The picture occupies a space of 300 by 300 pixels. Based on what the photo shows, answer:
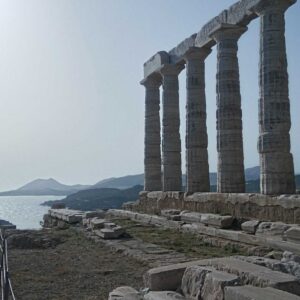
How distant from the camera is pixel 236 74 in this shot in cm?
2295

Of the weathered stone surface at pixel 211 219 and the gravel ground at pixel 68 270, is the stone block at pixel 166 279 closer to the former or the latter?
the gravel ground at pixel 68 270

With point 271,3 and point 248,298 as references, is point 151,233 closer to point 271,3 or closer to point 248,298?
point 271,3

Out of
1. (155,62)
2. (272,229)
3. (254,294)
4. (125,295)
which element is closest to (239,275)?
(254,294)

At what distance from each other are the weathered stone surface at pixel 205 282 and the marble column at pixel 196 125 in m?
17.4

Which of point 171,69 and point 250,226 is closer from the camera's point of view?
point 250,226

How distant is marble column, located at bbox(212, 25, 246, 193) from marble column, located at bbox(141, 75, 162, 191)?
933 cm

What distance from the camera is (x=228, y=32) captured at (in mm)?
22562

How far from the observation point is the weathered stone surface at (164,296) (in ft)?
24.9

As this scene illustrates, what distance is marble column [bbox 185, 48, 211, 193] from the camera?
83.5ft

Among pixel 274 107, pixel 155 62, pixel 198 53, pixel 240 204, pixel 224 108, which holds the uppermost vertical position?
pixel 155 62

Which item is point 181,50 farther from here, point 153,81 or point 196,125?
point 153,81

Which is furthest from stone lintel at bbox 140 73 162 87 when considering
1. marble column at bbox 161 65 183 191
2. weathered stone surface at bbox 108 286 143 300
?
weathered stone surface at bbox 108 286 143 300

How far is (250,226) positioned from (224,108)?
7634 mm

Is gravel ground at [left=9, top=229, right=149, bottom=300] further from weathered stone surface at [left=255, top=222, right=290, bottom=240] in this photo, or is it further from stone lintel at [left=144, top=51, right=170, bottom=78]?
stone lintel at [left=144, top=51, right=170, bottom=78]
